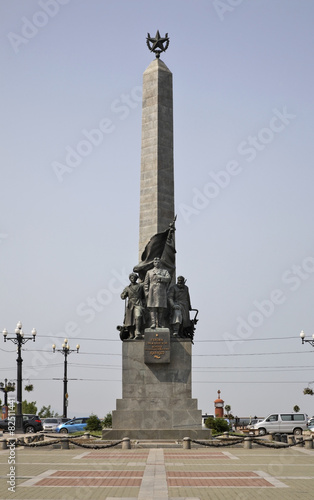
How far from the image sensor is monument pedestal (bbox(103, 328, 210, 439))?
88.9 ft

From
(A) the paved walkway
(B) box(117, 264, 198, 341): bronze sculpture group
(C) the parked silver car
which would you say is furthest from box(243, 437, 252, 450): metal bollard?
(C) the parked silver car

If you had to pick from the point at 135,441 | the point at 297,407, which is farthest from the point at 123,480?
the point at 297,407

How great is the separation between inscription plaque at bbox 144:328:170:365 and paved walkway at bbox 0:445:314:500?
429 centimetres

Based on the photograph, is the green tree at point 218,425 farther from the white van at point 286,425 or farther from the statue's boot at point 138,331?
the statue's boot at point 138,331

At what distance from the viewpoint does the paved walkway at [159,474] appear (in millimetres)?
14047

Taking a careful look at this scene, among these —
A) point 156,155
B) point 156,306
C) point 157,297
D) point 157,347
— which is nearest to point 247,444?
point 157,347

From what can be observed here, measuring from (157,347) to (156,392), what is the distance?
1674mm

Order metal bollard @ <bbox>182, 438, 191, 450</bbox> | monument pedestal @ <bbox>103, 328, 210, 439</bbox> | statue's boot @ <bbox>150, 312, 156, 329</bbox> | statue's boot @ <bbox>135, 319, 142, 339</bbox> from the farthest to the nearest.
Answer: statue's boot @ <bbox>150, 312, 156, 329</bbox> < statue's boot @ <bbox>135, 319, 142, 339</bbox> < monument pedestal @ <bbox>103, 328, 210, 439</bbox> < metal bollard @ <bbox>182, 438, 191, 450</bbox>

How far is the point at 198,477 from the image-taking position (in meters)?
16.7

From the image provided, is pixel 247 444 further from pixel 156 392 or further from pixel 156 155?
pixel 156 155

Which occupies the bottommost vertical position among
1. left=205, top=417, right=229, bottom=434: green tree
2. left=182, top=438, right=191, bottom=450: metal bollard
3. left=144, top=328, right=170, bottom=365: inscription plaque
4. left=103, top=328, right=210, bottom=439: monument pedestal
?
left=205, top=417, right=229, bottom=434: green tree

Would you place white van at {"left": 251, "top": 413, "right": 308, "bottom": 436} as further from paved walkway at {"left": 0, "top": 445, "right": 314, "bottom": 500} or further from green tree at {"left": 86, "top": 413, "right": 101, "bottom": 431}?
paved walkway at {"left": 0, "top": 445, "right": 314, "bottom": 500}

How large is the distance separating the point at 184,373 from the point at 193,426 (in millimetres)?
1987

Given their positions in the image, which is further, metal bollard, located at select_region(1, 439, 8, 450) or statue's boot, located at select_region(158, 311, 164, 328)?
statue's boot, located at select_region(158, 311, 164, 328)
